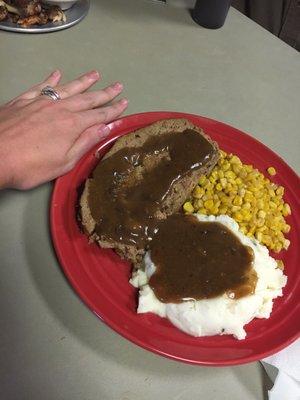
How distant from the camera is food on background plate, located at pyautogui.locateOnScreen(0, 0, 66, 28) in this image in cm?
247

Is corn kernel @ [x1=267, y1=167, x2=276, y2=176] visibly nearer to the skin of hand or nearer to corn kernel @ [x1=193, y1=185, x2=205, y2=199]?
corn kernel @ [x1=193, y1=185, x2=205, y2=199]

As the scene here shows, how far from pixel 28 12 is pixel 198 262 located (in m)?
1.89

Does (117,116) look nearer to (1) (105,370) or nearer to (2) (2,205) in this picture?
(2) (2,205)

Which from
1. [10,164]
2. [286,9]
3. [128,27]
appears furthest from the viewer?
[286,9]

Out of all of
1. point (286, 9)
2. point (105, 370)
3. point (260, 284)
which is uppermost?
point (286, 9)

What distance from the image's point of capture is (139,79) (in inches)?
99.0

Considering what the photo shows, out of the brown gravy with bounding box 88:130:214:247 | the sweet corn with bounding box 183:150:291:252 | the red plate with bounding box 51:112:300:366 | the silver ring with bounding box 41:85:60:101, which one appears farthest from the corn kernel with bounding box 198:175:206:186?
the silver ring with bounding box 41:85:60:101

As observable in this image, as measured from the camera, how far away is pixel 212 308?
142 cm

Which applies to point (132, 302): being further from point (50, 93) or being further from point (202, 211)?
point (50, 93)

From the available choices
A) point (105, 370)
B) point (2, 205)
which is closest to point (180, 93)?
point (2, 205)

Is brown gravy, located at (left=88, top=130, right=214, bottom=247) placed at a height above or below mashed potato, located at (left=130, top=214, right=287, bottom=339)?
above

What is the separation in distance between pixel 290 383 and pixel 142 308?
1.90 ft

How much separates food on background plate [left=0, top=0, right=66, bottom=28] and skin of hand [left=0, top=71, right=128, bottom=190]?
2.60ft

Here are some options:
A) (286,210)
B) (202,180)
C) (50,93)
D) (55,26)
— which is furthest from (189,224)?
(55,26)
